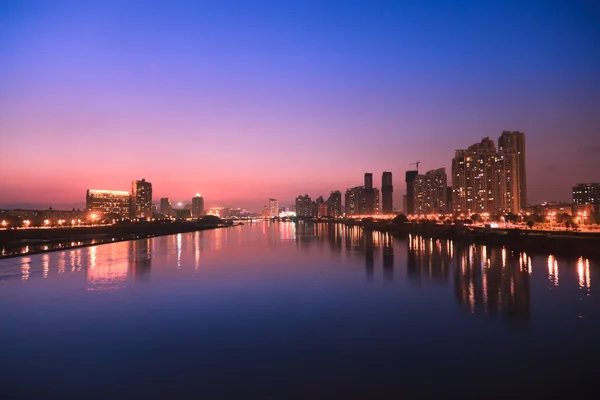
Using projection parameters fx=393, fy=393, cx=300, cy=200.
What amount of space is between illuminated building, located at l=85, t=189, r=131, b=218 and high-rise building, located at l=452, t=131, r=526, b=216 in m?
135

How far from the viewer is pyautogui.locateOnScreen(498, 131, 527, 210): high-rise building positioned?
126m

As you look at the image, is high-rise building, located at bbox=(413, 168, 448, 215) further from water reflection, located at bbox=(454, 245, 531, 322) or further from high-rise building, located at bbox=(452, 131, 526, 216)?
water reflection, located at bbox=(454, 245, 531, 322)

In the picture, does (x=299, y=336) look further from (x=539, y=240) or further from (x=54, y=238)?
(x=54, y=238)

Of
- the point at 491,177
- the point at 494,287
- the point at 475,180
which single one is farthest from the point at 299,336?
the point at 475,180

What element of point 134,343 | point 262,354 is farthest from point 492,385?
point 134,343

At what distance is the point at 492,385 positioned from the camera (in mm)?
9188

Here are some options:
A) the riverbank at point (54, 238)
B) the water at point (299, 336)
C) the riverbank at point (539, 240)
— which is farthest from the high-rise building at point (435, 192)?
the water at point (299, 336)

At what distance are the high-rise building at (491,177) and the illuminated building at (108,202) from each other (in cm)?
13546

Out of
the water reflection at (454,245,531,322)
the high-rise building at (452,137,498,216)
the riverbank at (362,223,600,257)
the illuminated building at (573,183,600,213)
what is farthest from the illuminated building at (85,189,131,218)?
the illuminated building at (573,183,600,213)

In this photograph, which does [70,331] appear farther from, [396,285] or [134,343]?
[396,285]

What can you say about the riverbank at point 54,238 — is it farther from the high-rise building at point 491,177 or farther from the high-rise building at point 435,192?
the high-rise building at point 435,192

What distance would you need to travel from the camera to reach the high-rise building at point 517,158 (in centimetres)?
12562

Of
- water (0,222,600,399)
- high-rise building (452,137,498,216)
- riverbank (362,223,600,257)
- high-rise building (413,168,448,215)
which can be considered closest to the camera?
water (0,222,600,399)

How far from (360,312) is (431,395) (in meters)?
7.60
